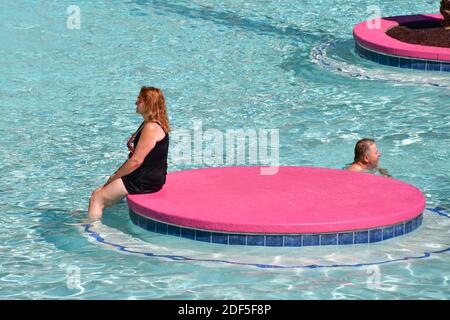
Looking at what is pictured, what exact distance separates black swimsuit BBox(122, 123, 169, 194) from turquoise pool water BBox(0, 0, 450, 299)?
0.37 m

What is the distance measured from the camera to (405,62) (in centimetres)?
1645

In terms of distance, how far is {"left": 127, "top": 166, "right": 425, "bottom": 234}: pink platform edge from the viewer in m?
9.69

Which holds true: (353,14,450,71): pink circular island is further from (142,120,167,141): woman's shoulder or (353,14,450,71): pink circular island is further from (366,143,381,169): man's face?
(142,120,167,141): woman's shoulder

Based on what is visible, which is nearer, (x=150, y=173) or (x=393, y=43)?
(x=150, y=173)

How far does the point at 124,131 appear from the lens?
567 inches

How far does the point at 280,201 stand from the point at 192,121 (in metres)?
4.71

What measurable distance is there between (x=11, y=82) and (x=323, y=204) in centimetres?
754

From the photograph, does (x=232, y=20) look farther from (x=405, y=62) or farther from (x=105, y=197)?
(x=105, y=197)

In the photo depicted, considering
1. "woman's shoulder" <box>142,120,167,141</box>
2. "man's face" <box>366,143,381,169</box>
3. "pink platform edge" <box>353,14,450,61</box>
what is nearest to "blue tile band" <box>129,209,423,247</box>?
"woman's shoulder" <box>142,120,167,141</box>

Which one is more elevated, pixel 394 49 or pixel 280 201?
pixel 394 49

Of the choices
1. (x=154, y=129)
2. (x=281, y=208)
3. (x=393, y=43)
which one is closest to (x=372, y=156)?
(x=281, y=208)

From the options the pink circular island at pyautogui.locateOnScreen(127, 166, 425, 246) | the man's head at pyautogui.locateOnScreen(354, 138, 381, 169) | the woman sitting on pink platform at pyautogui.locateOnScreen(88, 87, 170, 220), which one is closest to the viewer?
the pink circular island at pyautogui.locateOnScreen(127, 166, 425, 246)
